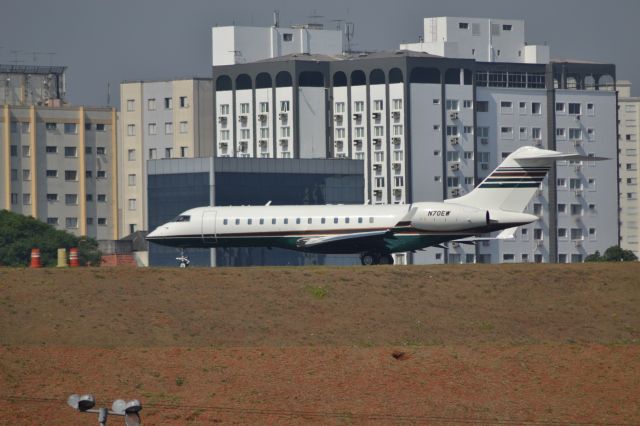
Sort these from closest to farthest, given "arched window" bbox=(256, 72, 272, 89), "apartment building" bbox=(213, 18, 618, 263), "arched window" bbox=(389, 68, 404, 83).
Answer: "arched window" bbox=(389, 68, 404, 83)
"apartment building" bbox=(213, 18, 618, 263)
"arched window" bbox=(256, 72, 272, 89)

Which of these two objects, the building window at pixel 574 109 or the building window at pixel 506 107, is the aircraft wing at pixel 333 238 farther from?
the building window at pixel 574 109

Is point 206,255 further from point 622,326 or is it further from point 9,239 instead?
point 622,326

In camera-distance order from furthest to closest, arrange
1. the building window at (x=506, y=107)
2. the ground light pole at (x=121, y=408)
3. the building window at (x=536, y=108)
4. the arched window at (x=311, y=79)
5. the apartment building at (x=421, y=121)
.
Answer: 1. the building window at (x=536, y=108)
2. the building window at (x=506, y=107)
3. the arched window at (x=311, y=79)
4. the apartment building at (x=421, y=121)
5. the ground light pole at (x=121, y=408)

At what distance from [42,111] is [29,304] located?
131 meters

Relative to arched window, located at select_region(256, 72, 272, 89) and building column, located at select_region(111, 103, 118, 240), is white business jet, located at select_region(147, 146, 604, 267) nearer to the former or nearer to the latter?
arched window, located at select_region(256, 72, 272, 89)

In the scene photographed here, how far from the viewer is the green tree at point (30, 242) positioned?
493 feet

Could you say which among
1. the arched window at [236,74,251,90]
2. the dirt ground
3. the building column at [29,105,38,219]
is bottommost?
the dirt ground

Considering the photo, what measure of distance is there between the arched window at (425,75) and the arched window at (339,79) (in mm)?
8197

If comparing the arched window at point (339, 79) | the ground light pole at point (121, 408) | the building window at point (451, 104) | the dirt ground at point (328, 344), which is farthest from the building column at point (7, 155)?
the ground light pole at point (121, 408)

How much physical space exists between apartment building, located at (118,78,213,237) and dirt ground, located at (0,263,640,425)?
119 metres

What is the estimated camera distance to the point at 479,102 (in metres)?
185

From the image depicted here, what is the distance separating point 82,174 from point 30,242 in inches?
1775

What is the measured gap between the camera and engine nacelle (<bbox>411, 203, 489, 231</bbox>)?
77.0 m

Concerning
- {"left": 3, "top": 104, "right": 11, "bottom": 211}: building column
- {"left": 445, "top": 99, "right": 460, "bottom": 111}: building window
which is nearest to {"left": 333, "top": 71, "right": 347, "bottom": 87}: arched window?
{"left": 445, "top": 99, "right": 460, "bottom": 111}: building window
